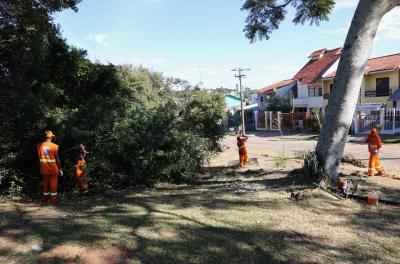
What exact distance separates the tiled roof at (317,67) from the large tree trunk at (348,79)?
28.7 metres

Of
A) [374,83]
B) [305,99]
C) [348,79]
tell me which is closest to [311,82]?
[305,99]

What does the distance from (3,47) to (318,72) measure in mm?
32607

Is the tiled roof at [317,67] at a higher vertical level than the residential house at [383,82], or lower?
higher

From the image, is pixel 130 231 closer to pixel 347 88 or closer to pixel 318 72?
pixel 347 88

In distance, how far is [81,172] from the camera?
8.41 metres

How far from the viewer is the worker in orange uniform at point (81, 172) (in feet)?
27.4

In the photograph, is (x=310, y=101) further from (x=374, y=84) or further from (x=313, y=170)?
(x=313, y=170)

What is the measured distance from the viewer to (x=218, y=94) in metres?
16.2

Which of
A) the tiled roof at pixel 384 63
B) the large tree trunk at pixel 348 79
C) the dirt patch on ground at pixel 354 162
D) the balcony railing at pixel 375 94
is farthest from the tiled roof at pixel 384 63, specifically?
the large tree trunk at pixel 348 79

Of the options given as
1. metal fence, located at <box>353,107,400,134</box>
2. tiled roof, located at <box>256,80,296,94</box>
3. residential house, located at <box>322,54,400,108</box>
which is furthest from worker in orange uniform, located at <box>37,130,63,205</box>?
tiled roof, located at <box>256,80,296,94</box>

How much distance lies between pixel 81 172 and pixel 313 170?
5110 mm

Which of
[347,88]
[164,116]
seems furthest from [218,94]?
[347,88]

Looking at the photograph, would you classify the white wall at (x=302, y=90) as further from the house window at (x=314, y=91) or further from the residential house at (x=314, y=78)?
the house window at (x=314, y=91)

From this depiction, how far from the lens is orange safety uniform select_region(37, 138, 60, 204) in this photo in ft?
25.1
